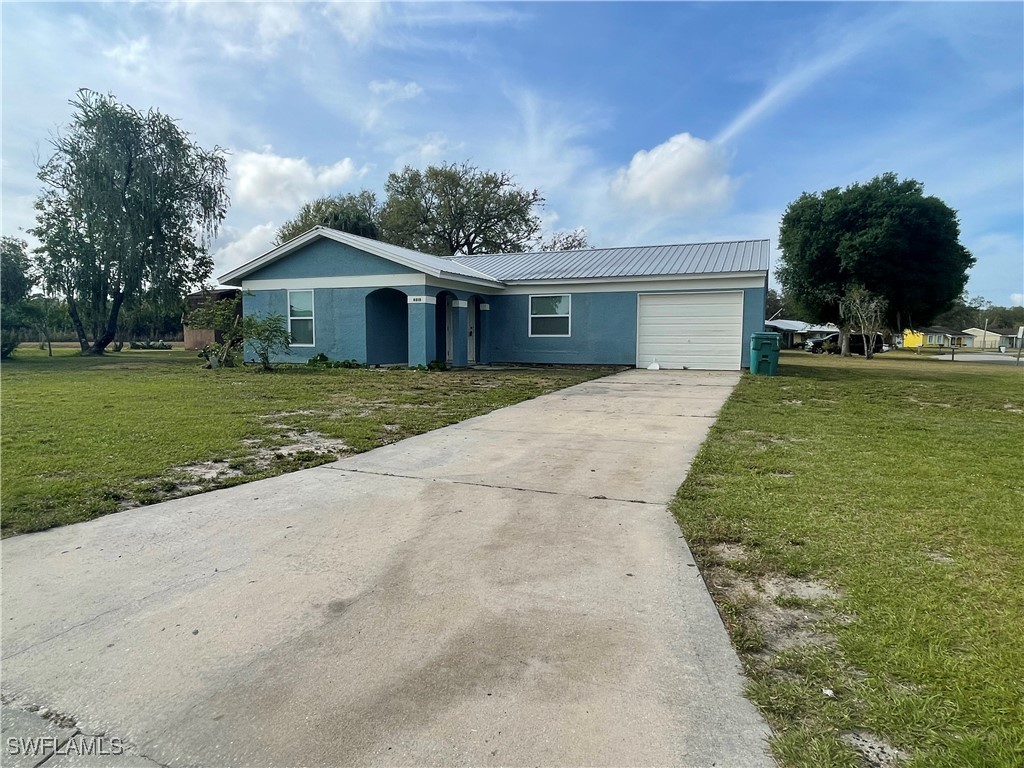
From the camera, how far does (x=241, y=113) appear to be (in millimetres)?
Result: 13016

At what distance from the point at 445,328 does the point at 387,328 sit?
2.19 m

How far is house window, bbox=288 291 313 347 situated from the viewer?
16.7m

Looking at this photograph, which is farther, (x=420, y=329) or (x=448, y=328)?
(x=448, y=328)

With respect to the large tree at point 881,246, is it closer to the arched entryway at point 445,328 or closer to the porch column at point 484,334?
the porch column at point 484,334

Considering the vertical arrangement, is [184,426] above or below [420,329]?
below

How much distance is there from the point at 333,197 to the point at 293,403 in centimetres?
3407

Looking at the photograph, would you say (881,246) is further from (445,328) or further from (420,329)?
(420,329)

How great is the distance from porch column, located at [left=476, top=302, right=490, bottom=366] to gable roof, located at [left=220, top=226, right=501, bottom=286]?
1.35 metres

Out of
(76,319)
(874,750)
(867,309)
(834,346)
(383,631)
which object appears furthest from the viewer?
(834,346)

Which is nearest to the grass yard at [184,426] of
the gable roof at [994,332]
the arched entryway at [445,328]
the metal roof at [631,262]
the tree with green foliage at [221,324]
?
the tree with green foliage at [221,324]

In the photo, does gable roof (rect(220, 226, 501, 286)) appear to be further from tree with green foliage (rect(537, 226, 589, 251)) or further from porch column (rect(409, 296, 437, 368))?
tree with green foliage (rect(537, 226, 589, 251))

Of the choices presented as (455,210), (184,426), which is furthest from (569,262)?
(455,210)

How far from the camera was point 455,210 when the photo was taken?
36.2 meters

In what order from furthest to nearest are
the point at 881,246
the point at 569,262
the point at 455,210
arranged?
the point at 455,210, the point at 881,246, the point at 569,262
